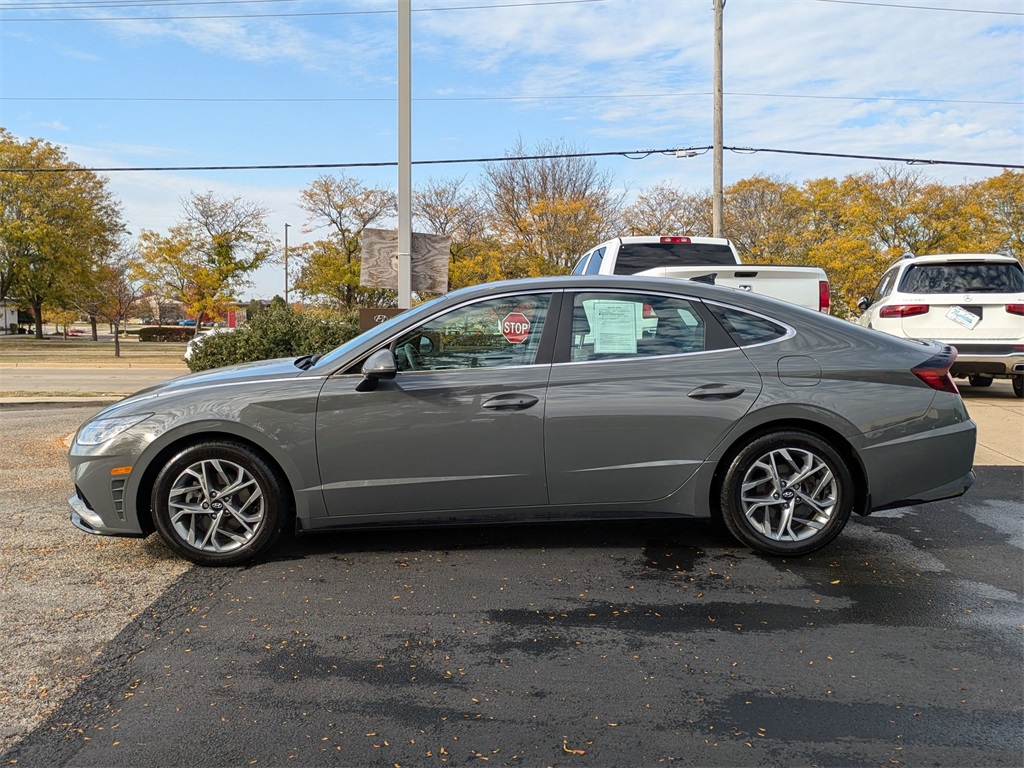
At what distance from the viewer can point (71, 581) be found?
4215 millimetres

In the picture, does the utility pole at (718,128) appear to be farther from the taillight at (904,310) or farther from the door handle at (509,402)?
the door handle at (509,402)

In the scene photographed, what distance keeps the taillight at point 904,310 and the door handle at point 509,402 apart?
8743mm

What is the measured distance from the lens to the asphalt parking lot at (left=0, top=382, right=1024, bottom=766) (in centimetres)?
264

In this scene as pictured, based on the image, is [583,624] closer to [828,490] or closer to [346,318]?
[828,490]

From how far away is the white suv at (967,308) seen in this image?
10.8 metres

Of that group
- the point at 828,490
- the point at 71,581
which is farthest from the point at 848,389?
the point at 71,581

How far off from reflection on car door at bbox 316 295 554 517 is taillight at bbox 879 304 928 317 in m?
8.65

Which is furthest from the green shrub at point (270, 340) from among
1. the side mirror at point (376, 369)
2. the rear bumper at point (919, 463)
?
the rear bumper at point (919, 463)

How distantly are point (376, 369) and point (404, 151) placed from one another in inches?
253

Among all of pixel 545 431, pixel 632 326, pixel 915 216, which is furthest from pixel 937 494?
pixel 915 216

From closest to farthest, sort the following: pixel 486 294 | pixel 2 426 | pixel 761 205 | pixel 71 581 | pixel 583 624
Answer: pixel 583 624 → pixel 71 581 → pixel 486 294 → pixel 2 426 → pixel 761 205

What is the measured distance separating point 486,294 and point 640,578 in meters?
1.81

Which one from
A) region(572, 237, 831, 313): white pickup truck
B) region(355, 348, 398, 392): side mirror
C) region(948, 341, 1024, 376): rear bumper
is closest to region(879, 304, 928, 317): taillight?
region(948, 341, 1024, 376): rear bumper

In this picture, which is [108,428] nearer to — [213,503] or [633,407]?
[213,503]
